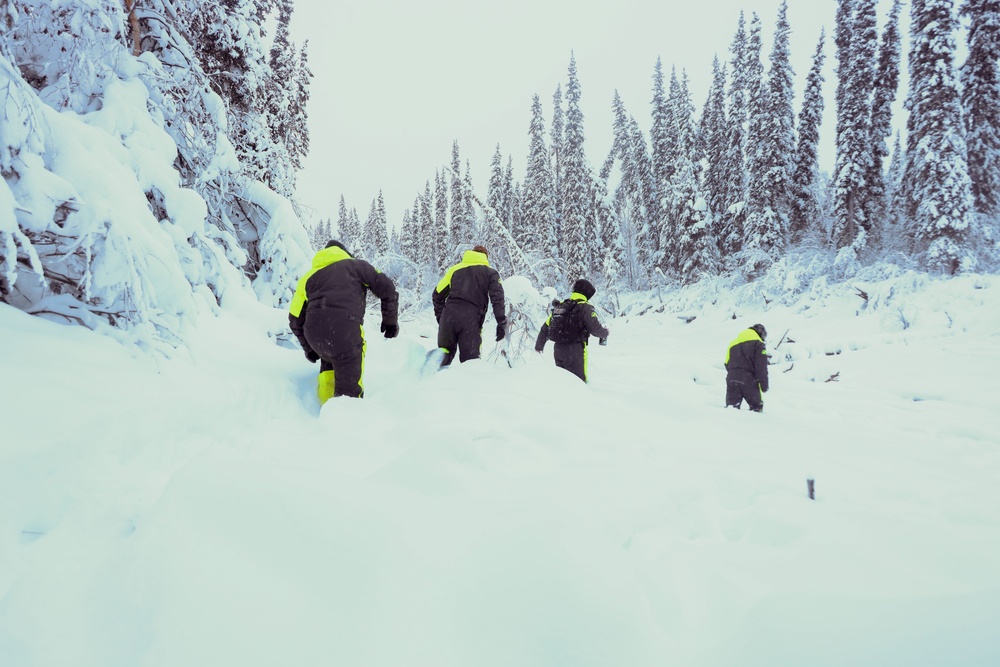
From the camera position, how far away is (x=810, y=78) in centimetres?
2261

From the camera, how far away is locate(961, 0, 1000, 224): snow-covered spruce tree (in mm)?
16703

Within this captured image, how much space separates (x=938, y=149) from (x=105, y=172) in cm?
2329

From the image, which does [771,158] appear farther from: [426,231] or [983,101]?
[426,231]

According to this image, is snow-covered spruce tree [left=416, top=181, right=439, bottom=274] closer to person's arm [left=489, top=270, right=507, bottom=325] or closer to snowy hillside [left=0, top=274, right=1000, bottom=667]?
person's arm [left=489, top=270, right=507, bottom=325]

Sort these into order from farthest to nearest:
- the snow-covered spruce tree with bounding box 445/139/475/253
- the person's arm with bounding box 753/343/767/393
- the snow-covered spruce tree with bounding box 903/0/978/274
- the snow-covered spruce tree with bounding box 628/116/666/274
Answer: the snow-covered spruce tree with bounding box 445/139/475/253 < the snow-covered spruce tree with bounding box 628/116/666/274 < the snow-covered spruce tree with bounding box 903/0/978/274 < the person's arm with bounding box 753/343/767/393

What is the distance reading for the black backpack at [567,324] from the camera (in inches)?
232

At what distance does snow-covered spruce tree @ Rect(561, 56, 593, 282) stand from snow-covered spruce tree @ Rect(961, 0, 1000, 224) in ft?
57.5

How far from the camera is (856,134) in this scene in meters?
20.0

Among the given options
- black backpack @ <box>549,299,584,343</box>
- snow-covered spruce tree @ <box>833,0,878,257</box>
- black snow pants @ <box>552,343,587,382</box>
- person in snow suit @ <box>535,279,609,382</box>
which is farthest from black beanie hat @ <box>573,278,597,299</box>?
snow-covered spruce tree @ <box>833,0,878,257</box>

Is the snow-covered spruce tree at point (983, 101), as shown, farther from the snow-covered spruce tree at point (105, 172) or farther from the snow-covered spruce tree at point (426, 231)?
the snow-covered spruce tree at point (426, 231)

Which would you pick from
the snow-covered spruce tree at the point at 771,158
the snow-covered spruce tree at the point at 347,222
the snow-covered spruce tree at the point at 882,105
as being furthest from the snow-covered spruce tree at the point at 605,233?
the snow-covered spruce tree at the point at 347,222

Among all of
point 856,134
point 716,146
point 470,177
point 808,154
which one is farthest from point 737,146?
point 470,177

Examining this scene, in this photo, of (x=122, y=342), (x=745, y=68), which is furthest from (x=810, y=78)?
(x=122, y=342)

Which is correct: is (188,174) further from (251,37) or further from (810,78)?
(810,78)
